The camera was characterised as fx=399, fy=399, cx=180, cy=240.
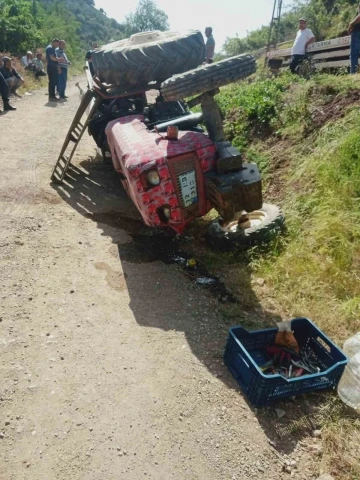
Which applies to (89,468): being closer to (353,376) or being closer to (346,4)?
(353,376)

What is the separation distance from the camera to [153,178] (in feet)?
11.9

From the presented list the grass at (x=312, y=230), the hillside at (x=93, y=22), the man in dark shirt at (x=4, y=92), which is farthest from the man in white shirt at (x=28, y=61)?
the hillside at (x=93, y=22)

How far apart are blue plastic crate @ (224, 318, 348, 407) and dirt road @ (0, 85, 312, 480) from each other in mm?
123

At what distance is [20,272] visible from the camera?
12.7ft

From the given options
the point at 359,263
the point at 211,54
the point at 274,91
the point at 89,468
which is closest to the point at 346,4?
the point at 211,54

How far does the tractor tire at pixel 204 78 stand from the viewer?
3.22 meters

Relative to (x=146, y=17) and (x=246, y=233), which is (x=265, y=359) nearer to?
(x=246, y=233)

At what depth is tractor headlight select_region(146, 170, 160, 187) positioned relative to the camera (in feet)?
11.9

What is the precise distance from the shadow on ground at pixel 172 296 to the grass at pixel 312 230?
0.44 feet

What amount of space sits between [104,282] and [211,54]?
10753mm

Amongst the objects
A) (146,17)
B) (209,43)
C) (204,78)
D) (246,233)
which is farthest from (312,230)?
(146,17)

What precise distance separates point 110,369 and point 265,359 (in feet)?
3.70

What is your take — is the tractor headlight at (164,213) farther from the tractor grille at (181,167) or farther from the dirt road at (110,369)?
the dirt road at (110,369)

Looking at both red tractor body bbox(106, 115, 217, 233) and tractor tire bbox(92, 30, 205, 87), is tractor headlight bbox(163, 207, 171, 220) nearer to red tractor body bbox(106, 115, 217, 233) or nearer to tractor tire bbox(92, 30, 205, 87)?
red tractor body bbox(106, 115, 217, 233)
